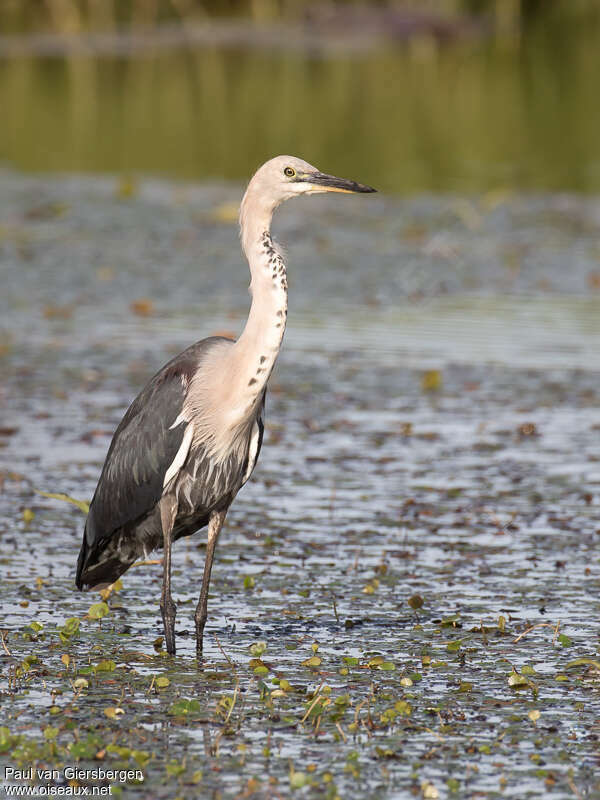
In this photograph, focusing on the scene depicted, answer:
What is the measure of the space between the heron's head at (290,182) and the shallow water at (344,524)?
1218 millimetres

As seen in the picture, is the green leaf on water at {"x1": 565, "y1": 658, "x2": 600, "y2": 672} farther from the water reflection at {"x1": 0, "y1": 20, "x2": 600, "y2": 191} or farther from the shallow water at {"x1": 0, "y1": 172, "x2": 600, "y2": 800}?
the water reflection at {"x1": 0, "y1": 20, "x2": 600, "y2": 191}

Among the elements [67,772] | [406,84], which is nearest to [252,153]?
[406,84]

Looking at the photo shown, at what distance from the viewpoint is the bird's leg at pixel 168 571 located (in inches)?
252

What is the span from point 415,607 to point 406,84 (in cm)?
2626

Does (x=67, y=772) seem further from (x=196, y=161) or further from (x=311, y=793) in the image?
(x=196, y=161)

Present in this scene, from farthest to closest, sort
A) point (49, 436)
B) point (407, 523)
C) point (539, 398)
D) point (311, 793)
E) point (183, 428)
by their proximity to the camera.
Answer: point (539, 398), point (49, 436), point (407, 523), point (183, 428), point (311, 793)

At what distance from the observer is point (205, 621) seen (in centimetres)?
658

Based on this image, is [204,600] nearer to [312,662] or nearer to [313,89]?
[312,662]

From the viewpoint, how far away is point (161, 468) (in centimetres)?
654

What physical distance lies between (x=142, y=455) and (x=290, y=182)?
1292 millimetres

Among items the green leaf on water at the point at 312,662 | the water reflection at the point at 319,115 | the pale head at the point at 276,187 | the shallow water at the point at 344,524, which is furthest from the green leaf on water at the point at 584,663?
the water reflection at the point at 319,115

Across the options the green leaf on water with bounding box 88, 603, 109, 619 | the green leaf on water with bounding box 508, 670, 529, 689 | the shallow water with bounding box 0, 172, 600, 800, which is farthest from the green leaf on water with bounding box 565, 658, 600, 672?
the green leaf on water with bounding box 88, 603, 109, 619

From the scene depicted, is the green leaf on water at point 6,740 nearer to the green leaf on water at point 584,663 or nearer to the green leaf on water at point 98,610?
the green leaf on water at point 98,610

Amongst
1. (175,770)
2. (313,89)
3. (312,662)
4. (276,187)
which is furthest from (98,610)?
(313,89)
